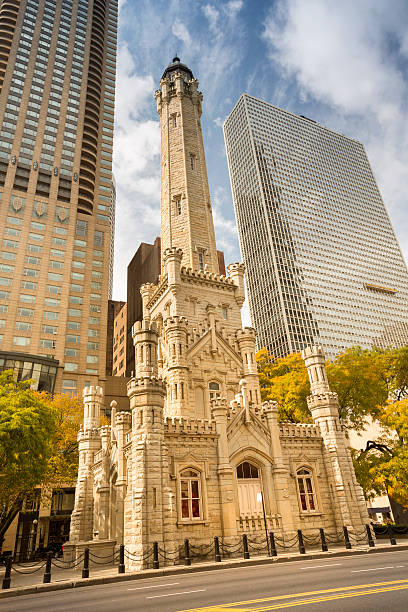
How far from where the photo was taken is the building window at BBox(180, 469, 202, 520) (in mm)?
22172

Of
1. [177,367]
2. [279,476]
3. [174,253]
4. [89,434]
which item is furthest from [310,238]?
[279,476]

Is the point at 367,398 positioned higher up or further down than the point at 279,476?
higher up

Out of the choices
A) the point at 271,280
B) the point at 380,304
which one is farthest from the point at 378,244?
the point at 271,280

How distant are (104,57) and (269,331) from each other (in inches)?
3309

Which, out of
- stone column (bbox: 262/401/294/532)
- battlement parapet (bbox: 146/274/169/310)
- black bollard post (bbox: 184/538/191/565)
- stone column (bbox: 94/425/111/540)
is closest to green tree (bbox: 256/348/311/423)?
stone column (bbox: 262/401/294/532)

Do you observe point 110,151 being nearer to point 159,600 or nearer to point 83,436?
point 83,436

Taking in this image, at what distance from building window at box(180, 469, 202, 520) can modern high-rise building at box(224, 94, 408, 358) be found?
98.0 m

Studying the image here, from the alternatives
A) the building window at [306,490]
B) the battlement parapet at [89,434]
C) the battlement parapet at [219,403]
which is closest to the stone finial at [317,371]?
the building window at [306,490]

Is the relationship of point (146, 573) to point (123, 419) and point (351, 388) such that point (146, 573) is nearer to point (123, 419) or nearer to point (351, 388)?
point (123, 419)

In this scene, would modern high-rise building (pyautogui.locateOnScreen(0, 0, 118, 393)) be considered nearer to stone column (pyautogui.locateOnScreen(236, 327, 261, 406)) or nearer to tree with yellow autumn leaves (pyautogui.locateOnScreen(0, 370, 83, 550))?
tree with yellow autumn leaves (pyautogui.locateOnScreen(0, 370, 83, 550))

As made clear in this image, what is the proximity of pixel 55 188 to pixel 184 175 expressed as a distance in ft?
156

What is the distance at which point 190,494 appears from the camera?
73.3 ft

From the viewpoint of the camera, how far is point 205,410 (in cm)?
3019

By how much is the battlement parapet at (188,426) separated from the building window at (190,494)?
204 cm
